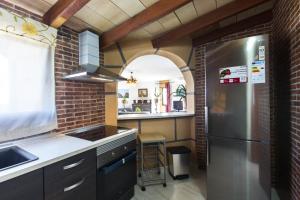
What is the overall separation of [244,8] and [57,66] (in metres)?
2.35

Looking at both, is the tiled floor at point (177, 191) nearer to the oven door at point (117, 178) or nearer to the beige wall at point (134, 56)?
the oven door at point (117, 178)

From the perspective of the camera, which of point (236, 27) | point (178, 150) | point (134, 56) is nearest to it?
point (236, 27)

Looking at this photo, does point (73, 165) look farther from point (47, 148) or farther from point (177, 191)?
point (177, 191)

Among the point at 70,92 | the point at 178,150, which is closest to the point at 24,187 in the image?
the point at 70,92

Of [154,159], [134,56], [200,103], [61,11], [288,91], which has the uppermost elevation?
[61,11]

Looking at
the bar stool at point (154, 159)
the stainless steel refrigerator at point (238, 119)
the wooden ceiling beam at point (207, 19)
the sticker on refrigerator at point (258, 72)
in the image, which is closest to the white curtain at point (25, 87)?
the bar stool at point (154, 159)

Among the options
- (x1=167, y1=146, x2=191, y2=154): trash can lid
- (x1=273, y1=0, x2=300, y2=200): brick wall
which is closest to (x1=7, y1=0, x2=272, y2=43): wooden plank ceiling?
(x1=273, y1=0, x2=300, y2=200): brick wall

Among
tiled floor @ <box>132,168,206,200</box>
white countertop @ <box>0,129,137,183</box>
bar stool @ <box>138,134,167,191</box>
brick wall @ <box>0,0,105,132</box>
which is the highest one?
brick wall @ <box>0,0,105,132</box>

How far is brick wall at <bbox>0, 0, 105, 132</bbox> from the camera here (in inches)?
81.3

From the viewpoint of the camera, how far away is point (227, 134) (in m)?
1.91

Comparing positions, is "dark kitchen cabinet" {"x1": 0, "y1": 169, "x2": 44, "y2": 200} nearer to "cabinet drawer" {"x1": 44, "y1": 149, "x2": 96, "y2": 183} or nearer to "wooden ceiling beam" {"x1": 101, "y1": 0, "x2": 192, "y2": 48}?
"cabinet drawer" {"x1": 44, "y1": 149, "x2": 96, "y2": 183}

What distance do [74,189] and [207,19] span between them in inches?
100

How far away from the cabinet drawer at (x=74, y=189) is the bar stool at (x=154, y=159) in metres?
0.97

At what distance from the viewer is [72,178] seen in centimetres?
144
